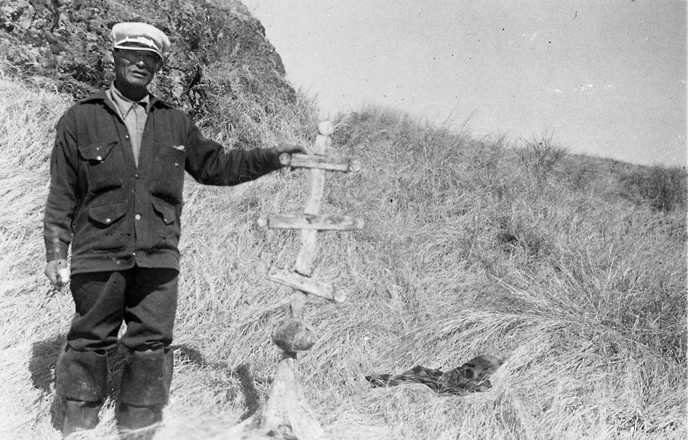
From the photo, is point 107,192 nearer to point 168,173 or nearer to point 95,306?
point 168,173

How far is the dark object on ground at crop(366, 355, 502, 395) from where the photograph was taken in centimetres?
362

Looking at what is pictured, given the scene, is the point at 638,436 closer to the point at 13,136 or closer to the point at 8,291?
the point at 8,291

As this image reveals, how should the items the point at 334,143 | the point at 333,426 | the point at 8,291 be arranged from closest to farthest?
1. the point at 333,426
2. the point at 8,291
3. the point at 334,143

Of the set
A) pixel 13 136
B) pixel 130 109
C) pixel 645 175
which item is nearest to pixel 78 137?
pixel 130 109

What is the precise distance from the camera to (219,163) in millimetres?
2869

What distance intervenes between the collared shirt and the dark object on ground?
2.07m

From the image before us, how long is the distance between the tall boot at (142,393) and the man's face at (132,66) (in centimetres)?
125

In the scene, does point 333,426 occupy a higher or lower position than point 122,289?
lower

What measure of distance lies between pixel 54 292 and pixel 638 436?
3711 millimetres

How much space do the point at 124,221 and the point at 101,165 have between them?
0.26m

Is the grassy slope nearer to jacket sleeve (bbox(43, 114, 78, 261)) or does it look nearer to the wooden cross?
the wooden cross

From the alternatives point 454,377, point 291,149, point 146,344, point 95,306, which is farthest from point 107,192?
point 454,377

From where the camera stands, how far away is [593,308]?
418 centimetres

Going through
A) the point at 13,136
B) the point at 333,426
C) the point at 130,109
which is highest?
the point at 130,109
